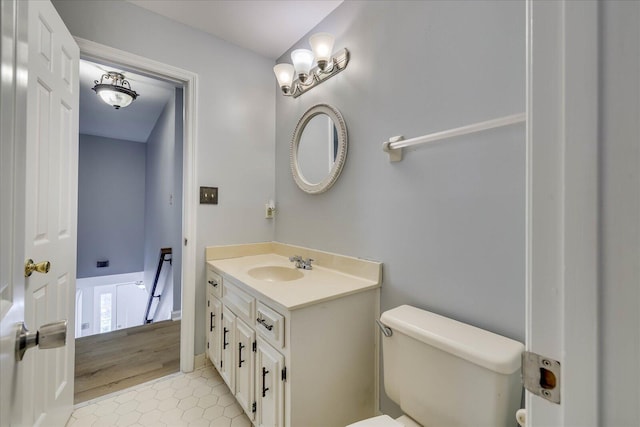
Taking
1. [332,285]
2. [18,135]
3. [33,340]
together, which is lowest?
[332,285]

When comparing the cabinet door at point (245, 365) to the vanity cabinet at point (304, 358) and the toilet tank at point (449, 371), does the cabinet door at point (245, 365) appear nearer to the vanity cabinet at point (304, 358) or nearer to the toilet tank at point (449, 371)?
→ the vanity cabinet at point (304, 358)

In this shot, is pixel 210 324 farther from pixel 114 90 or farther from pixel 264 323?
pixel 114 90

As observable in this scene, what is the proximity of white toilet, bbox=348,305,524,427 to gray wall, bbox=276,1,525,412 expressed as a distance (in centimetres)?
14

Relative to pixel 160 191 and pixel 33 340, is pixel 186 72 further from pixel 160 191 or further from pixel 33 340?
pixel 160 191

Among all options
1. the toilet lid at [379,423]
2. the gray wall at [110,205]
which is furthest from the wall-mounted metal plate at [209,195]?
the gray wall at [110,205]

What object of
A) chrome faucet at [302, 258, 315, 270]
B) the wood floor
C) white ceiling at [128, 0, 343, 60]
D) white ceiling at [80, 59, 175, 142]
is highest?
white ceiling at [80, 59, 175, 142]

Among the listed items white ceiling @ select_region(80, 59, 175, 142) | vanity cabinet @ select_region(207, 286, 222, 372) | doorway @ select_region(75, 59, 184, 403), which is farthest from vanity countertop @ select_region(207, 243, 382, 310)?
white ceiling @ select_region(80, 59, 175, 142)

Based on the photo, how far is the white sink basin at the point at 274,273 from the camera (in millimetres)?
1686

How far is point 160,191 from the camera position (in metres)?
3.90

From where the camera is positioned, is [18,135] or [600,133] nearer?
[600,133]

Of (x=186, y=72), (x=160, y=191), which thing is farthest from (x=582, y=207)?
(x=160, y=191)

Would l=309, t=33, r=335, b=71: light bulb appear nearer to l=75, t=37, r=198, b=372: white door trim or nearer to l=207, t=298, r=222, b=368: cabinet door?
l=75, t=37, r=198, b=372: white door trim

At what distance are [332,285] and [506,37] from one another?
3.90 ft

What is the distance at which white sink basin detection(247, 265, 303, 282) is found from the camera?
169cm
